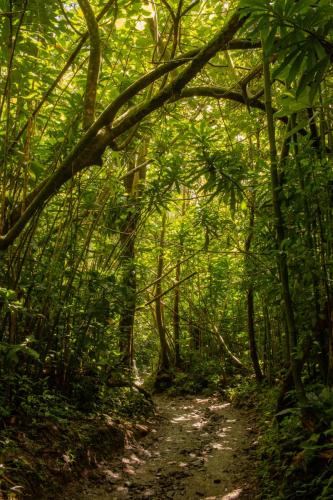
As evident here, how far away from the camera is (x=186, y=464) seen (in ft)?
15.0

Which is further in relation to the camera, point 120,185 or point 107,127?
point 120,185

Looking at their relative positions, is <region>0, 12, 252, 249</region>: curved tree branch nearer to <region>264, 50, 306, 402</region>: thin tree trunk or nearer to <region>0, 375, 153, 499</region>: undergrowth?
<region>264, 50, 306, 402</region>: thin tree trunk

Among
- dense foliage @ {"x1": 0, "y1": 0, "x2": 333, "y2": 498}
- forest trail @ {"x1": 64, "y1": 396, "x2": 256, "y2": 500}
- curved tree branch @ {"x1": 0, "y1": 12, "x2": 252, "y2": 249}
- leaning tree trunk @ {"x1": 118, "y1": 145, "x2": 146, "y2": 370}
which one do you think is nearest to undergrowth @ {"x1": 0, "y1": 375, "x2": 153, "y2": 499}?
dense foliage @ {"x1": 0, "y1": 0, "x2": 333, "y2": 498}

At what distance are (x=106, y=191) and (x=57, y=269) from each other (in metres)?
1.39

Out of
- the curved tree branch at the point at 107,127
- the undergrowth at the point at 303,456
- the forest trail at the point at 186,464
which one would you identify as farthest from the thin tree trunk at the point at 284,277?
the forest trail at the point at 186,464

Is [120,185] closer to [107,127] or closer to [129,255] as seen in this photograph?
[129,255]

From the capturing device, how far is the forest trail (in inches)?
147

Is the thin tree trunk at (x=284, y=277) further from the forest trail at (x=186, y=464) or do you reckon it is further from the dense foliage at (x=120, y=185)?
the forest trail at (x=186, y=464)

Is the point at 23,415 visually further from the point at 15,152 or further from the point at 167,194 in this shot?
the point at 167,194

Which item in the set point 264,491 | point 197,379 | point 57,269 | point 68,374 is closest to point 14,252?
point 57,269

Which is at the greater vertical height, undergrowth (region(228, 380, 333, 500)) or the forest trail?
undergrowth (region(228, 380, 333, 500))

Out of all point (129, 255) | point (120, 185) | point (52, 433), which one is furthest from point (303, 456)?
point (129, 255)

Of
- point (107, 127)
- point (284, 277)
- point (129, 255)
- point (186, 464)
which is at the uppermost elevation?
point (107, 127)

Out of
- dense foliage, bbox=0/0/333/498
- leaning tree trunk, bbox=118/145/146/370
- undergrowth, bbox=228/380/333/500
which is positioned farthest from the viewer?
leaning tree trunk, bbox=118/145/146/370
